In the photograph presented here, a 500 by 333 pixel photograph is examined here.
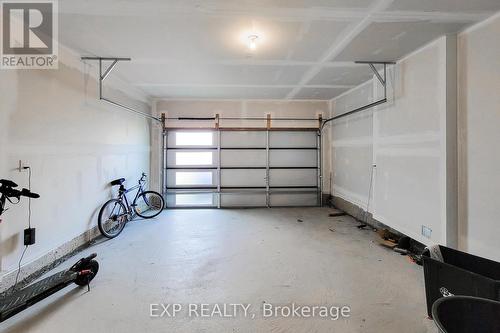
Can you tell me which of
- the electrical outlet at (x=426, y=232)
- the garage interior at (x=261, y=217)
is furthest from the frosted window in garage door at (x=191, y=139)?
the electrical outlet at (x=426, y=232)

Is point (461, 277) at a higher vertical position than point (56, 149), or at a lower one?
lower

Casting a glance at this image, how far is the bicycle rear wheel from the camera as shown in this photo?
369 cm

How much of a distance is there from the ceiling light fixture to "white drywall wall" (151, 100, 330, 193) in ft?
10.1

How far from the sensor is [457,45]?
2572mm

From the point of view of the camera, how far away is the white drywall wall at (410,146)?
270cm

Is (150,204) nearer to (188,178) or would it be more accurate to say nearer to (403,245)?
(188,178)

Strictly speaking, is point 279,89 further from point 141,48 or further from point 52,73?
point 52,73

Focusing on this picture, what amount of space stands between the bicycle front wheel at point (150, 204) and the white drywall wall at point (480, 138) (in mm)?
4911

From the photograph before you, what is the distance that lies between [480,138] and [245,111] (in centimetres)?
442

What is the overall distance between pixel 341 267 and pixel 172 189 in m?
4.29

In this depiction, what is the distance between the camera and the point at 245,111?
5965mm

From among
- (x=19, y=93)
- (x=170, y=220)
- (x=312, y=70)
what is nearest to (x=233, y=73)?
(x=312, y=70)

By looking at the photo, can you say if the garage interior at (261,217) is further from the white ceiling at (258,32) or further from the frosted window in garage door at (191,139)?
the frosted window in garage door at (191,139)

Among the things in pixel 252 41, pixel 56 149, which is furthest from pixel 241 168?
pixel 56 149
